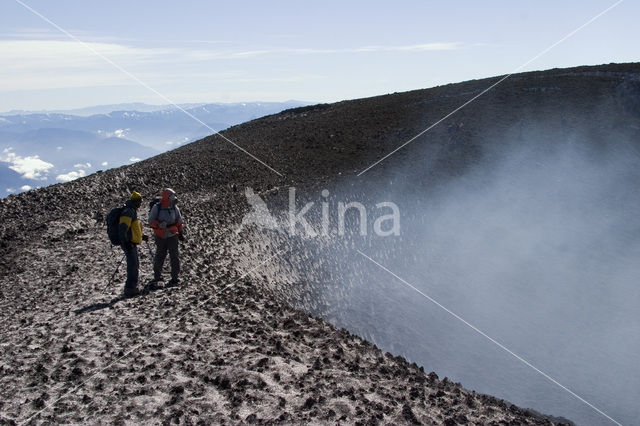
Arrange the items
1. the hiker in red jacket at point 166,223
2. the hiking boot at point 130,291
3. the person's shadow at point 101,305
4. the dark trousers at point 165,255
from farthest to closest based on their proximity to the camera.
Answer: the dark trousers at point 165,255
the hiker in red jacket at point 166,223
the hiking boot at point 130,291
the person's shadow at point 101,305

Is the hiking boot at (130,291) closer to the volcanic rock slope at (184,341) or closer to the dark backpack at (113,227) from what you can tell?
the volcanic rock slope at (184,341)

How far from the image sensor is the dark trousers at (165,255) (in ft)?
43.1

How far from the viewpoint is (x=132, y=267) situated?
489 inches

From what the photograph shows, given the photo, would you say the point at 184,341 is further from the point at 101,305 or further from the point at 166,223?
the point at 166,223

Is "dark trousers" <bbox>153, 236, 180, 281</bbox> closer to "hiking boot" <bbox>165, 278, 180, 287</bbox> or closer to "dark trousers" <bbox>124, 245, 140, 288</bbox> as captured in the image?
"hiking boot" <bbox>165, 278, 180, 287</bbox>

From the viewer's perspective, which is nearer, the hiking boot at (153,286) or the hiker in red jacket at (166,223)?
the hiker in red jacket at (166,223)

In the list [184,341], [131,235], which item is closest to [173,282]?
[131,235]

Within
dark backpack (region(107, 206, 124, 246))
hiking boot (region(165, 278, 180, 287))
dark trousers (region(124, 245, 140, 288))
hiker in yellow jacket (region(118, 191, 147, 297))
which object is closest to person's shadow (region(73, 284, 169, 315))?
hiker in yellow jacket (region(118, 191, 147, 297))

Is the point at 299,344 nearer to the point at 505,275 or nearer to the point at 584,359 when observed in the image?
the point at 584,359

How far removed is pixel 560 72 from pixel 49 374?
2185 inches

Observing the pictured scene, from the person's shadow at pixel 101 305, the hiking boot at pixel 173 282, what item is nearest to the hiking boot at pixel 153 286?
the person's shadow at pixel 101 305

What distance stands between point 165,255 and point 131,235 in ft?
4.74

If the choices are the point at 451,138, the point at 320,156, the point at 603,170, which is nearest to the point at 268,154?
the point at 320,156

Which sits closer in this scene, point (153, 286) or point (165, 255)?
point (153, 286)
